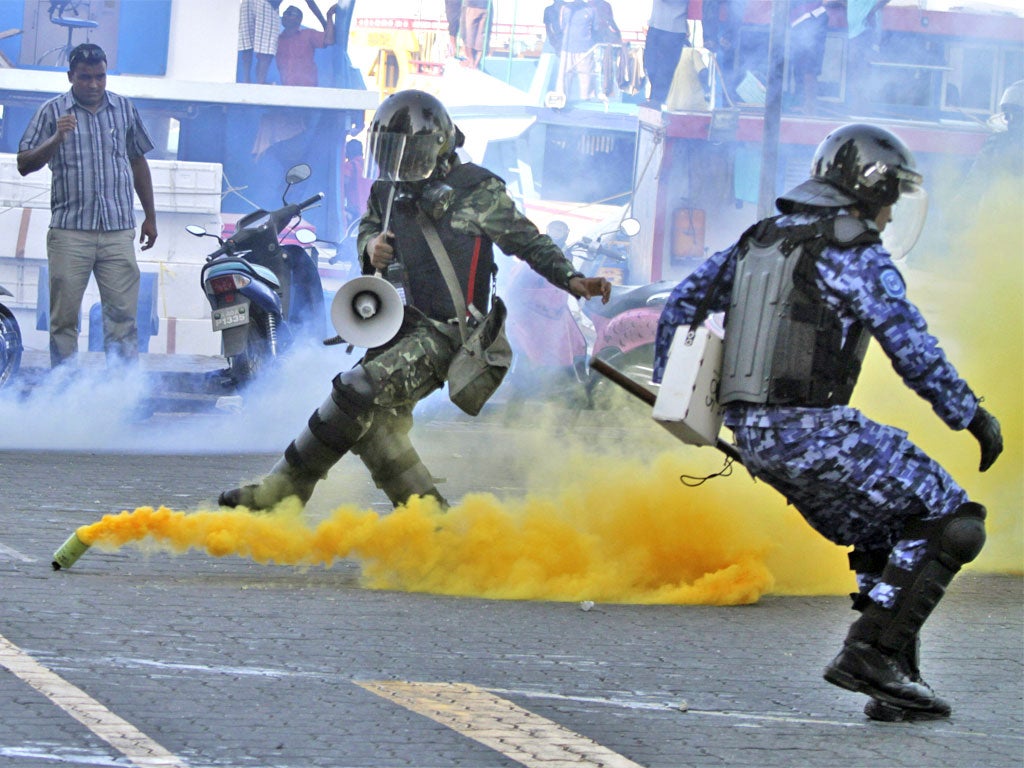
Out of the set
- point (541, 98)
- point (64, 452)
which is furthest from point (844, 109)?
point (64, 452)

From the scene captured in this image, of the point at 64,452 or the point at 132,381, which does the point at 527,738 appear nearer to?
the point at 64,452

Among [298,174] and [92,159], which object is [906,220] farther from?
[298,174]

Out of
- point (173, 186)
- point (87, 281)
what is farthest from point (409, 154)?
point (173, 186)

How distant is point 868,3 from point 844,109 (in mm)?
816

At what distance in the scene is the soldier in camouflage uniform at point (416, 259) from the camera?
6156 mm

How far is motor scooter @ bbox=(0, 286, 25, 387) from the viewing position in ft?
34.2

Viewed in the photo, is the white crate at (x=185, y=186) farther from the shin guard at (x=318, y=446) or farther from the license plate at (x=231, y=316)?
the shin guard at (x=318, y=446)

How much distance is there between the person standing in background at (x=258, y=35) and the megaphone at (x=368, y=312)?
23.7 ft

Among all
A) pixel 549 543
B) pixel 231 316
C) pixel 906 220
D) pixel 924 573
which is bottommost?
pixel 549 543

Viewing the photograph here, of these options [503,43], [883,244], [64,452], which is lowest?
[64,452]

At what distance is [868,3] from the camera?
13.2 metres

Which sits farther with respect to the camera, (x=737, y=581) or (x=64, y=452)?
(x=64, y=452)

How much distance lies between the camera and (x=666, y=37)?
13.2 meters

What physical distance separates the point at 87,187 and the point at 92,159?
163 millimetres
